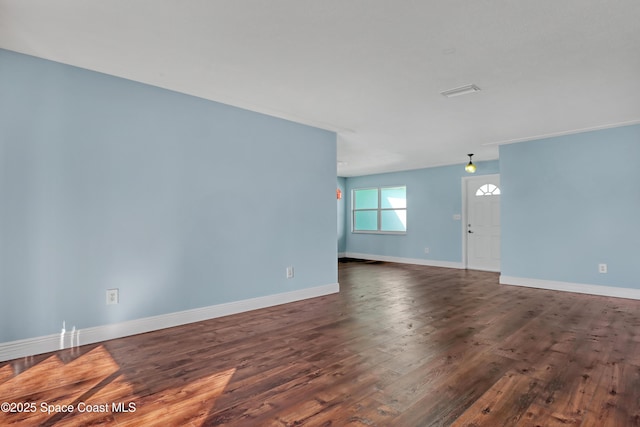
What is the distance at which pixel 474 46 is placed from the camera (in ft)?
8.55

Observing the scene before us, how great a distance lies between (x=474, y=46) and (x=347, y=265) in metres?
6.16

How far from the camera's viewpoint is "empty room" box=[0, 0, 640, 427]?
2148 mm

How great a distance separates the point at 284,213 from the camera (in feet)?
14.8

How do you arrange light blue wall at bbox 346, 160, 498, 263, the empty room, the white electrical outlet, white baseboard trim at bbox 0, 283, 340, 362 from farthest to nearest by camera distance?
light blue wall at bbox 346, 160, 498, 263 < the white electrical outlet < white baseboard trim at bbox 0, 283, 340, 362 < the empty room

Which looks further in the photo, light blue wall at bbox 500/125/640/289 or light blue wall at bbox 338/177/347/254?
light blue wall at bbox 338/177/347/254

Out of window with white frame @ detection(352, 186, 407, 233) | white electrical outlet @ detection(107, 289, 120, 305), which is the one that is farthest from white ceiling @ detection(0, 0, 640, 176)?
window with white frame @ detection(352, 186, 407, 233)

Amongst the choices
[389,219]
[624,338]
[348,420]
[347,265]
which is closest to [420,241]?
[389,219]

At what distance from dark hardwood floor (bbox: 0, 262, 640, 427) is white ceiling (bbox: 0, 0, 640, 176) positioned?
2.38 m

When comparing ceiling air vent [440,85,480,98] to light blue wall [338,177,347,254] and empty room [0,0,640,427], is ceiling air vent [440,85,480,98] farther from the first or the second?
light blue wall [338,177,347,254]

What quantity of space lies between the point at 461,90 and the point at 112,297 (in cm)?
387

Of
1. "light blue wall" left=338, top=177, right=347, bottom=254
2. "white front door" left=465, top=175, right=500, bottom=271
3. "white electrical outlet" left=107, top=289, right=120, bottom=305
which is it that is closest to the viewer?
"white electrical outlet" left=107, top=289, right=120, bottom=305

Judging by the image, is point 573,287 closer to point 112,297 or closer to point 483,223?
point 483,223

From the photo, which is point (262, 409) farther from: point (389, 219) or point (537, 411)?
point (389, 219)

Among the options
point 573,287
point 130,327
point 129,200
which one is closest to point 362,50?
point 129,200
